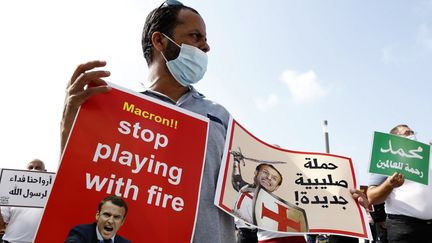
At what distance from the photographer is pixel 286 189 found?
1.40 metres

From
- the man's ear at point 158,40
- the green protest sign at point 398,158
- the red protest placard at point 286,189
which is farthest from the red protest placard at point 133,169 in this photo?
the green protest sign at point 398,158

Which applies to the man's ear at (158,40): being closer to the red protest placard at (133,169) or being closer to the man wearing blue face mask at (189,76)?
the man wearing blue face mask at (189,76)

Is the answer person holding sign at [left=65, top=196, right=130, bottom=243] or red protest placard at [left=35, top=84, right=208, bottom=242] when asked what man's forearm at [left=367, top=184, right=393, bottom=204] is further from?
person holding sign at [left=65, top=196, right=130, bottom=243]

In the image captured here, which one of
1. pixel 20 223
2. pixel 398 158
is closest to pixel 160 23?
pixel 398 158

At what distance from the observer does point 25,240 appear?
15.2 ft

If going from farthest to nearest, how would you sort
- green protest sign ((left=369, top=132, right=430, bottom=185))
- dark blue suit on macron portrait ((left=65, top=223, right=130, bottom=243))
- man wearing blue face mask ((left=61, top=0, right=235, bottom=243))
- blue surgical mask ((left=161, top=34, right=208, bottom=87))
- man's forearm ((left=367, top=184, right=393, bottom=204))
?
man's forearm ((left=367, top=184, right=393, bottom=204)), green protest sign ((left=369, top=132, right=430, bottom=185)), blue surgical mask ((left=161, top=34, right=208, bottom=87)), man wearing blue face mask ((left=61, top=0, right=235, bottom=243)), dark blue suit on macron portrait ((left=65, top=223, right=130, bottom=243))

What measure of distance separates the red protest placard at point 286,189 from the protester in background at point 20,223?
13.0 feet

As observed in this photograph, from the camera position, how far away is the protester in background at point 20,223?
4.64 meters

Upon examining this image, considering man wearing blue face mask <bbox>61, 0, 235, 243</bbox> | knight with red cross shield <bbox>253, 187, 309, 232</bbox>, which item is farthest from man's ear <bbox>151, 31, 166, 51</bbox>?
knight with red cross shield <bbox>253, 187, 309, 232</bbox>

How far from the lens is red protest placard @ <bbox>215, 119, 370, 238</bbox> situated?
1295 millimetres

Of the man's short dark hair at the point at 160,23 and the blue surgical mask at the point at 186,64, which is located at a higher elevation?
the man's short dark hair at the point at 160,23

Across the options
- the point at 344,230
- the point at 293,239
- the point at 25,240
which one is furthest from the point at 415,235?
the point at 25,240

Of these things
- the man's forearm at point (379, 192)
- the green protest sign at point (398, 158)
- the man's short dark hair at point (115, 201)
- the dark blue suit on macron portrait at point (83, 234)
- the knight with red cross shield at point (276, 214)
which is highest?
the green protest sign at point (398, 158)

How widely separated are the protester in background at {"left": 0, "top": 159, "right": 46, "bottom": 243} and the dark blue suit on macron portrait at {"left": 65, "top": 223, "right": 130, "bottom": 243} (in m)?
4.09
